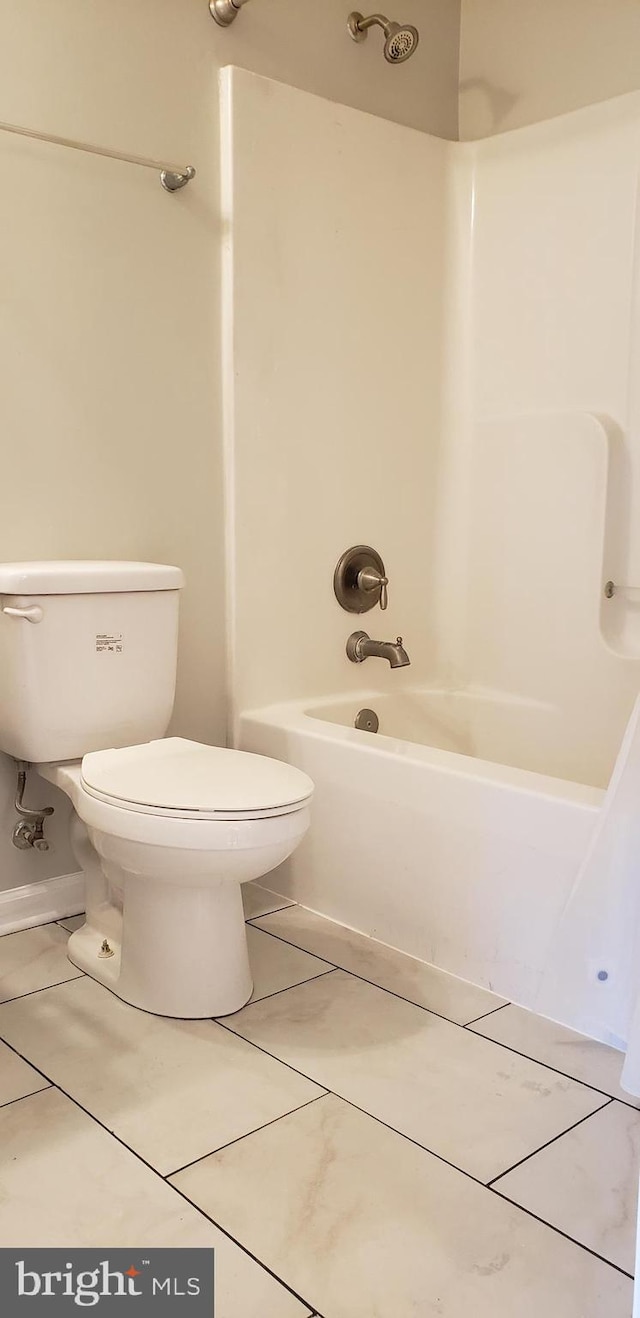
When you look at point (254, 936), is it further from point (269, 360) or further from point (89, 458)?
point (269, 360)

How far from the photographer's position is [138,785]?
5.78 feet

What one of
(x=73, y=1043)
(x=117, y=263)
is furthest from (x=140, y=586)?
(x=73, y=1043)

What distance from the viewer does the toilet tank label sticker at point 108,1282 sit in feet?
3.97

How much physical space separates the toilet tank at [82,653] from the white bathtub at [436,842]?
1.23ft

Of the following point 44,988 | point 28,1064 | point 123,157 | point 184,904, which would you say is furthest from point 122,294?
point 28,1064

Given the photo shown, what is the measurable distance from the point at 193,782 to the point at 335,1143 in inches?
23.7

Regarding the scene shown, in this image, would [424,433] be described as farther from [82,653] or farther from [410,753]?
[82,653]

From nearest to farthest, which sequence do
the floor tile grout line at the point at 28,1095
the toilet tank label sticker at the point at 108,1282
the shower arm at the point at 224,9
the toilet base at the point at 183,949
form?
1. the toilet tank label sticker at the point at 108,1282
2. the floor tile grout line at the point at 28,1095
3. the toilet base at the point at 183,949
4. the shower arm at the point at 224,9

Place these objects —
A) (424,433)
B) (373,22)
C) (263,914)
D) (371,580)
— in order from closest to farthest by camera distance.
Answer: (263,914)
(373,22)
(371,580)
(424,433)

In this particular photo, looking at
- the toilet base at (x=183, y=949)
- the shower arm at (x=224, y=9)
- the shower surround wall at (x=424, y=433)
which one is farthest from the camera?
the shower surround wall at (x=424, y=433)

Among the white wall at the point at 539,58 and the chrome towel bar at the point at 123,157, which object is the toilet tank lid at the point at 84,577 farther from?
the white wall at the point at 539,58

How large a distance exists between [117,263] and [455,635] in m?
1.25

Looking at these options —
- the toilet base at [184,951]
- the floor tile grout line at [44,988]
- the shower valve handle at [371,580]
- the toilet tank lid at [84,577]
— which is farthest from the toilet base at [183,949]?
the shower valve handle at [371,580]

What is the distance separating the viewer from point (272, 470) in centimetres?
242
